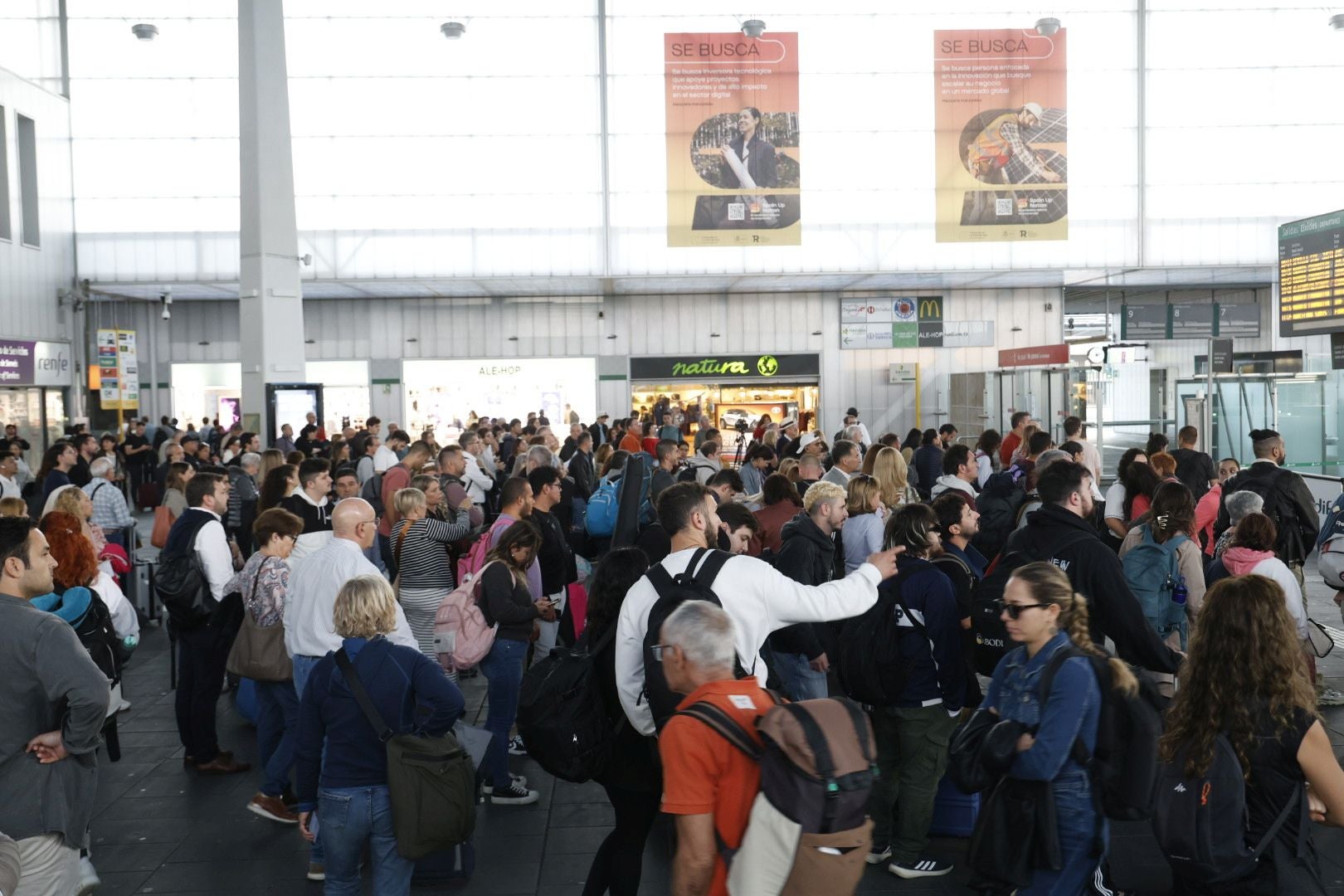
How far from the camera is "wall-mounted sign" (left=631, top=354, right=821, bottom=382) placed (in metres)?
29.3

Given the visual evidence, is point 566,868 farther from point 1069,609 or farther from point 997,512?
point 997,512

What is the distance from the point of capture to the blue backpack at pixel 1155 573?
671 cm

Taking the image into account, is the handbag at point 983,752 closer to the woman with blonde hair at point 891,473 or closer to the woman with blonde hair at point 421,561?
the woman with blonde hair at point 421,561

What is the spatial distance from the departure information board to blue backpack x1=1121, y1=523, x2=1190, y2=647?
330 inches

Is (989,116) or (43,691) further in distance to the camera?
(989,116)

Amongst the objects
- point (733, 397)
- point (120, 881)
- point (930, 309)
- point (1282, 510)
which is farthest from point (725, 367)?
point (120, 881)

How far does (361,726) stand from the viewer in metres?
4.01

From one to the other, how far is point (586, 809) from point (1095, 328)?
2644 centimetres

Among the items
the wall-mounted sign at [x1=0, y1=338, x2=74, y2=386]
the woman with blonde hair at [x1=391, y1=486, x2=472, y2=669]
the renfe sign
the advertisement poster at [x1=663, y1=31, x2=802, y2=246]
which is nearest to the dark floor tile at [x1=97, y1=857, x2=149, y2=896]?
the woman with blonde hair at [x1=391, y1=486, x2=472, y2=669]

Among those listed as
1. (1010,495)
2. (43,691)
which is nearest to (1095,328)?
(1010,495)

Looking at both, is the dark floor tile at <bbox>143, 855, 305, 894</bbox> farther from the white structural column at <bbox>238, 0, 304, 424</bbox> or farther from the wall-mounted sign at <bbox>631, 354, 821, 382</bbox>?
the wall-mounted sign at <bbox>631, 354, 821, 382</bbox>

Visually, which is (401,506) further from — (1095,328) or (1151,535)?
(1095,328)

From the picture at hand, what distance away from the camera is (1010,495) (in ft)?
28.8

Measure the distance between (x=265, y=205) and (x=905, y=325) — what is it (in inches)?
674
